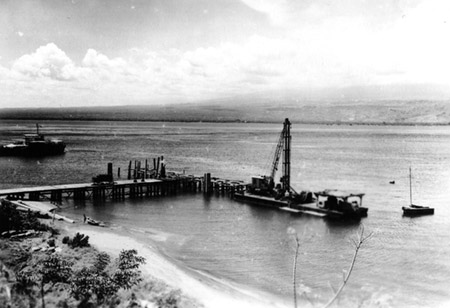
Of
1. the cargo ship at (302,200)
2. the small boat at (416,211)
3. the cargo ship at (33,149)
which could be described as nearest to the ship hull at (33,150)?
the cargo ship at (33,149)

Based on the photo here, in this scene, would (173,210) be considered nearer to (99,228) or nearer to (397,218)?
(99,228)

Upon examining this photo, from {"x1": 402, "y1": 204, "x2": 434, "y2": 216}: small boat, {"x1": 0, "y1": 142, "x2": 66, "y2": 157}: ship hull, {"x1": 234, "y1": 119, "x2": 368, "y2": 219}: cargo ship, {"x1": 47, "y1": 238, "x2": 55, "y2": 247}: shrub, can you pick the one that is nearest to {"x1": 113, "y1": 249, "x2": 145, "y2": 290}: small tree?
{"x1": 47, "y1": 238, "x2": 55, "y2": 247}: shrub

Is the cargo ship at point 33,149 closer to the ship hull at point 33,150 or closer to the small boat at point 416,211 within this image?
Result: the ship hull at point 33,150

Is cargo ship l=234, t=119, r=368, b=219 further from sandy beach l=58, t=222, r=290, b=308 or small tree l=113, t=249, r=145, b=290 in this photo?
small tree l=113, t=249, r=145, b=290

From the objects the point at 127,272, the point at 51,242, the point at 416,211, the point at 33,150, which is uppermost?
the point at 33,150

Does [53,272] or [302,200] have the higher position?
[53,272]

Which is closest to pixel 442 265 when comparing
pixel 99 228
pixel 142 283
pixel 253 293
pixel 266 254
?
pixel 266 254

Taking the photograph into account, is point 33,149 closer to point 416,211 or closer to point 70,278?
point 416,211

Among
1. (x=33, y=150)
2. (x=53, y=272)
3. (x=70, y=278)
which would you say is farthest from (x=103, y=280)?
(x=33, y=150)
